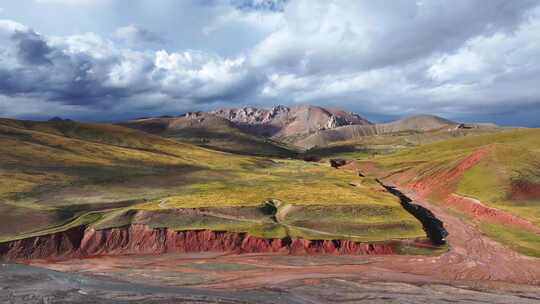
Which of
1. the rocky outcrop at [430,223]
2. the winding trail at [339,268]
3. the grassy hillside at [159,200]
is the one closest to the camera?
the winding trail at [339,268]

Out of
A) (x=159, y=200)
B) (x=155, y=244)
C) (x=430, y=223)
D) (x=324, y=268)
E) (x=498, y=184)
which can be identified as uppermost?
(x=498, y=184)

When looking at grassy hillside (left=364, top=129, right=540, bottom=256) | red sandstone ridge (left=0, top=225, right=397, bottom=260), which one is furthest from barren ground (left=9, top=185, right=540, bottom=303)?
grassy hillside (left=364, top=129, right=540, bottom=256)

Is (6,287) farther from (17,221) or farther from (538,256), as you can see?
(538,256)

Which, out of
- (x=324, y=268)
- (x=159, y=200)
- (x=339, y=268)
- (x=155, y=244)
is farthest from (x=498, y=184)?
(x=155, y=244)

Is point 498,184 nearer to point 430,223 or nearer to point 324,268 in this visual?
point 430,223

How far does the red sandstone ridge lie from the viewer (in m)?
80.8

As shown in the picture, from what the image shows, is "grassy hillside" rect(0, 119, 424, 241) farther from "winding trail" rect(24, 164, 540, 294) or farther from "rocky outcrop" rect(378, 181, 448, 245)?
"winding trail" rect(24, 164, 540, 294)

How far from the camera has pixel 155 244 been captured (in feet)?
278

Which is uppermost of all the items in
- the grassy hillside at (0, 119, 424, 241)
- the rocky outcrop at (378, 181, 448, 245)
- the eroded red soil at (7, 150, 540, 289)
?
the grassy hillside at (0, 119, 424, 241)

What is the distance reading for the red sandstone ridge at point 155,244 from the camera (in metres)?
80.8

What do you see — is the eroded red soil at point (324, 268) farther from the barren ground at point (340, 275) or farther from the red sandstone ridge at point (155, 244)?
the red sandstone ridge at point (155, 244)

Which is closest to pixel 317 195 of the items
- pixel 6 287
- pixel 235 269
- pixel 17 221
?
pixel 235 269

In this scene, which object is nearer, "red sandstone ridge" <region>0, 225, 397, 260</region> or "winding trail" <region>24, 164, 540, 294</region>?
"winding trail" <region>24, 164, 540, 294</region>

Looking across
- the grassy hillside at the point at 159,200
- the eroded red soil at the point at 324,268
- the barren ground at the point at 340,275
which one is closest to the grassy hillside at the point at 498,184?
the eroded red soil at the point at 324,268
